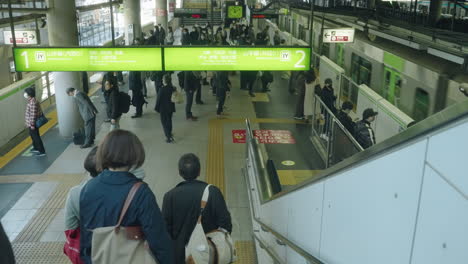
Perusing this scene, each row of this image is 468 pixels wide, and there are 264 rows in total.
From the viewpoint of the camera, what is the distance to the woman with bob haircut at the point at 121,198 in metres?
1.95

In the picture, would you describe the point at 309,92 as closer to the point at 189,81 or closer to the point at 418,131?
the point at 189,81

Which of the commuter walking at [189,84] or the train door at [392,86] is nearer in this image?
the train door at [392,86]

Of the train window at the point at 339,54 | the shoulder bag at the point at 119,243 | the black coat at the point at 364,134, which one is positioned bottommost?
the black coat at the point at 364,134

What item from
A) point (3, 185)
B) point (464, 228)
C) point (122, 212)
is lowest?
point (3, 185)

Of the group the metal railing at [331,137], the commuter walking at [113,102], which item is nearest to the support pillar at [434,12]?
the metal railing at [331,137]

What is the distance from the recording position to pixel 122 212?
1.96 m

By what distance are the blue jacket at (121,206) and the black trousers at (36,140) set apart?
6.67 m

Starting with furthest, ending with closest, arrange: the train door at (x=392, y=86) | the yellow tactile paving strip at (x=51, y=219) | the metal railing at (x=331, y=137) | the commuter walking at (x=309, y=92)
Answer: the commuter walking at (x=309, y=92) → the train door at (x=392, y=86) → the metal railing at (x=331, y=137) → the yellow tactile paving strip at (x=51, y=219)

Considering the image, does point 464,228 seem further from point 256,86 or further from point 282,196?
point 256,86

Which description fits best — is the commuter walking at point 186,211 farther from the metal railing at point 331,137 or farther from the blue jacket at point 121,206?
the metal railing at point 331,137

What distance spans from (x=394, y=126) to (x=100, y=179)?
20.5 feet

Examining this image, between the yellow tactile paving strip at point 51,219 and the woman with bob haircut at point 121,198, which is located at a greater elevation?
the woman with bob haircut at point 121,198

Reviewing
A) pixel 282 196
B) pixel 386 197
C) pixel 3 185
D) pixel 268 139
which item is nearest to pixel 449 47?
pixel 282 196

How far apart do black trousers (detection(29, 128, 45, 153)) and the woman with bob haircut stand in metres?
6.66
